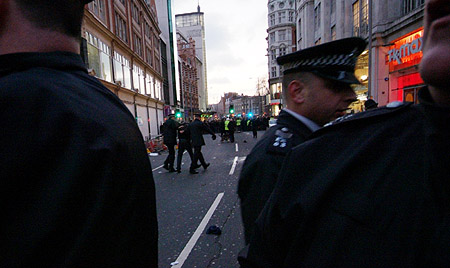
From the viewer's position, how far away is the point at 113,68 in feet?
72.7

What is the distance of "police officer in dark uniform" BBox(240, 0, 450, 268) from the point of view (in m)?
0.63

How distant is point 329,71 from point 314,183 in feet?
4.01

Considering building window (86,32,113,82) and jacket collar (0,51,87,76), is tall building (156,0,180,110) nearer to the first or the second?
building window (86,32,113,82)

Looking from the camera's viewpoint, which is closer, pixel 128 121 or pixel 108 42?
pixel 128 121

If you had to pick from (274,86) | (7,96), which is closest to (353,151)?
(7,96)

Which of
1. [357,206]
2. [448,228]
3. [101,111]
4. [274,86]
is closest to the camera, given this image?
[448,228]

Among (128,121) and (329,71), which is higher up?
(329,71)

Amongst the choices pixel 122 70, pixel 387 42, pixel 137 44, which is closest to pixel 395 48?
pixel 387 42

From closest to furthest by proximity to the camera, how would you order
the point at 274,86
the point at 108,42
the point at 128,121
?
the point at 128,121, the point at 108,42, the point at 274,86

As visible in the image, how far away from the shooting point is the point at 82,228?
776 mm

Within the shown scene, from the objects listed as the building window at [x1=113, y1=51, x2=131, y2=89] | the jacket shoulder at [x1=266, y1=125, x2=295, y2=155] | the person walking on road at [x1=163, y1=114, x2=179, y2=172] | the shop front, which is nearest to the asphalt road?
the person walking on road at [x1=163, y1=114, x2=179, y2=172]

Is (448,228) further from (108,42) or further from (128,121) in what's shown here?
(108,42)

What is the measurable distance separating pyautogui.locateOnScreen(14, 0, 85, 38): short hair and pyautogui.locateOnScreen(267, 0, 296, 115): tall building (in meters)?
58.2

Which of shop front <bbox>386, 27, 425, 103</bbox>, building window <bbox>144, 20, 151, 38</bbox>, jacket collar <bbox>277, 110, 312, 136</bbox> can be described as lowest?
jacket collar <bbox>277, 110, 312, 136</bbox>
